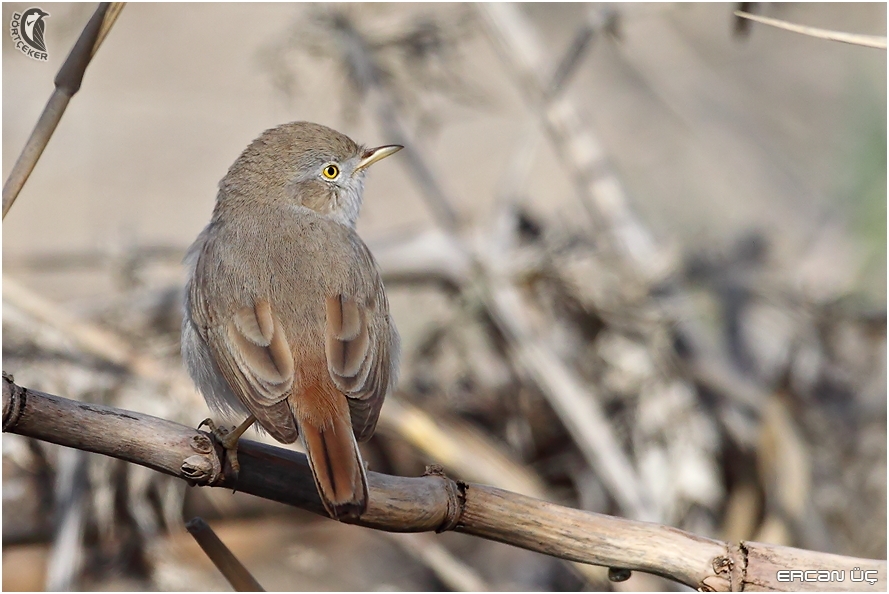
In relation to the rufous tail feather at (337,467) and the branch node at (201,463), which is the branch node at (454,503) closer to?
the rufous tail feather at (337,467)

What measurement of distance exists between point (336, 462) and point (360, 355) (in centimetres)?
60

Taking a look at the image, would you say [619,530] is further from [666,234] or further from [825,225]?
[825,225]

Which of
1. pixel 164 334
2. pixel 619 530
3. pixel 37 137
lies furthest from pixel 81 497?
pixel 619 530

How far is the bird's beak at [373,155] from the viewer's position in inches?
147

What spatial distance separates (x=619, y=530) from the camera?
2.42m

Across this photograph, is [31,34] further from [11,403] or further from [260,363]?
[11,403]

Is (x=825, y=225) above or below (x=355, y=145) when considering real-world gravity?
above

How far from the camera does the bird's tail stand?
2.25m

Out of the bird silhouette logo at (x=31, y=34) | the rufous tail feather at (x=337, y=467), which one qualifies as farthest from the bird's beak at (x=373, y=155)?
the rufous tail feather at (x=337, y=467)

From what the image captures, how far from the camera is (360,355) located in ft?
9.59

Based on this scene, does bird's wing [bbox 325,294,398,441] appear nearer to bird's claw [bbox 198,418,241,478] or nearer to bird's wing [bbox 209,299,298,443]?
bird's wing [bbox 209,299,298,443]

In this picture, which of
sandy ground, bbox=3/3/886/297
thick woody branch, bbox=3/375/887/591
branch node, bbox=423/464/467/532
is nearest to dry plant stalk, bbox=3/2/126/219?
thick woody branch, bbox=3/375/887/591

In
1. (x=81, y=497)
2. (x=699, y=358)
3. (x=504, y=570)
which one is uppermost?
(x=699, y=358)

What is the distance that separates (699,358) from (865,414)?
3.62 feet
